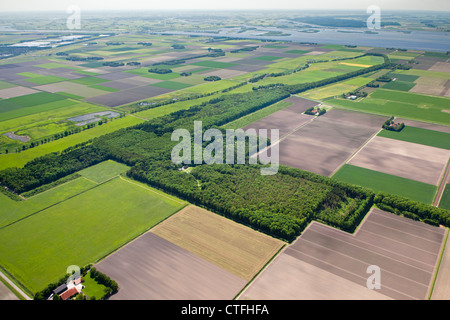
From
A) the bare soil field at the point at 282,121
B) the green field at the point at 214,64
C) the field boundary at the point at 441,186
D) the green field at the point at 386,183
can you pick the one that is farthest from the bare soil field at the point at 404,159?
the green field at the point at 214,64

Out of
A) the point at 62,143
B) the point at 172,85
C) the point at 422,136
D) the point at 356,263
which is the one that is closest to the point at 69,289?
the point at 356,263

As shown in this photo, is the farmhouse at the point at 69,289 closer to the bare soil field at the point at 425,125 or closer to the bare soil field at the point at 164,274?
the bare soil field at the point at 164,274

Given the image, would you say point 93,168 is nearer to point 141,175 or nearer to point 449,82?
point 141,175

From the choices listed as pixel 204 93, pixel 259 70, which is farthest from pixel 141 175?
pixel 259 70

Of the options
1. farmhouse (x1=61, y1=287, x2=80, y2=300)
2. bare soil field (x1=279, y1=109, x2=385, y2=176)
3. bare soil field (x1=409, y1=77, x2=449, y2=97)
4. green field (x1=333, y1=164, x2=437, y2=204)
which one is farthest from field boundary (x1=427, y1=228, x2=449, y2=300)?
bare soil field (x1=409, y1=77, x2=449, y2=97)

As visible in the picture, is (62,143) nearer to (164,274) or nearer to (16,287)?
(16,287)

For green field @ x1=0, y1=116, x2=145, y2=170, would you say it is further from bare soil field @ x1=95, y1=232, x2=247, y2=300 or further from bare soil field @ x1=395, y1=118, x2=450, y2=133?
bare soil field @ x1=395, y1=118, x2=450, y2=133
